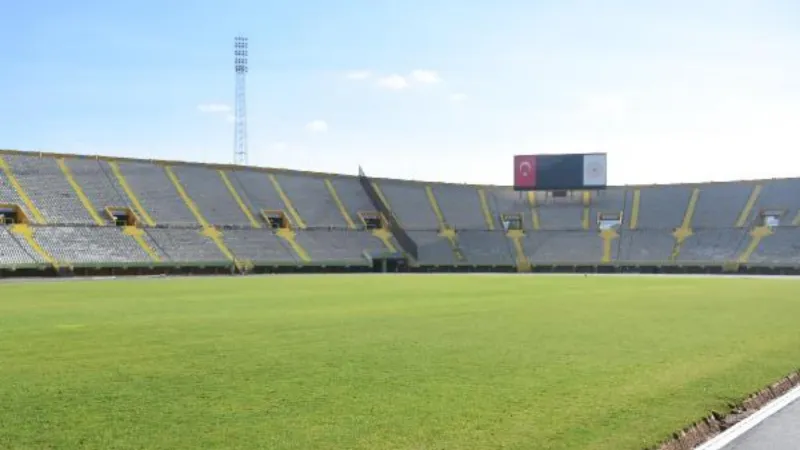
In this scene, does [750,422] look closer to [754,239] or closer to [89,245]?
[89,245]

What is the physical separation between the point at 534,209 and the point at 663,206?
1577cm

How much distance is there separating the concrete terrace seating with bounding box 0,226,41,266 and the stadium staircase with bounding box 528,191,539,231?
5666 centimetres

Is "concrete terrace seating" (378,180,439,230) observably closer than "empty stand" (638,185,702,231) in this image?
No

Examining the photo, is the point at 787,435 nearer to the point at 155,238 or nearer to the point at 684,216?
the point at 155,238

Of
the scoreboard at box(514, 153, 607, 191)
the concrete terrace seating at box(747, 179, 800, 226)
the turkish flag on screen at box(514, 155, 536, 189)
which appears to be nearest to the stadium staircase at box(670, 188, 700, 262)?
the concrete terrace seating at box(747, 179, 800, 226)

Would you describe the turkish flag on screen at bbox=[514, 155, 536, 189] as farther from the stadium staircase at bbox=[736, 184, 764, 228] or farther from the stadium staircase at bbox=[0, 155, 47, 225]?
the stadium staircase at bbox=[0, 155, 47, 225]

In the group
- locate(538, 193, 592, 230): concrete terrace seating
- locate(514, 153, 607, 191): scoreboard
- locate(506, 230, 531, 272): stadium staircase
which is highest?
locate(514, 153, 607, 191): scoreboard

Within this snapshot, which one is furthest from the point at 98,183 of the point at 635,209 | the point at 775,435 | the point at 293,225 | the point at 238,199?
Result: the point at 775,435

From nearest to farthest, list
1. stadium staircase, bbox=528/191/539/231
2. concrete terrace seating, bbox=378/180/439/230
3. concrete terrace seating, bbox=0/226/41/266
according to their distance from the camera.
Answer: concrete terrace seating, bbox=0/226/41/266, concrete terrace seating, bbox=378/180/439/230, stadium staircase, bbox=528/191/539/231

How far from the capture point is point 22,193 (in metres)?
63.6

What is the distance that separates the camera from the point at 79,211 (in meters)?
65.4

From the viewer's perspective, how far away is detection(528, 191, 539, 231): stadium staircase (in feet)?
299

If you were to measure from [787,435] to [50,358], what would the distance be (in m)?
11.7

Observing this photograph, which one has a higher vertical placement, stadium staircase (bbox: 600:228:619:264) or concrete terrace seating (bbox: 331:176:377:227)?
concrete terrace seating (bbox: 331:176:377:227)
